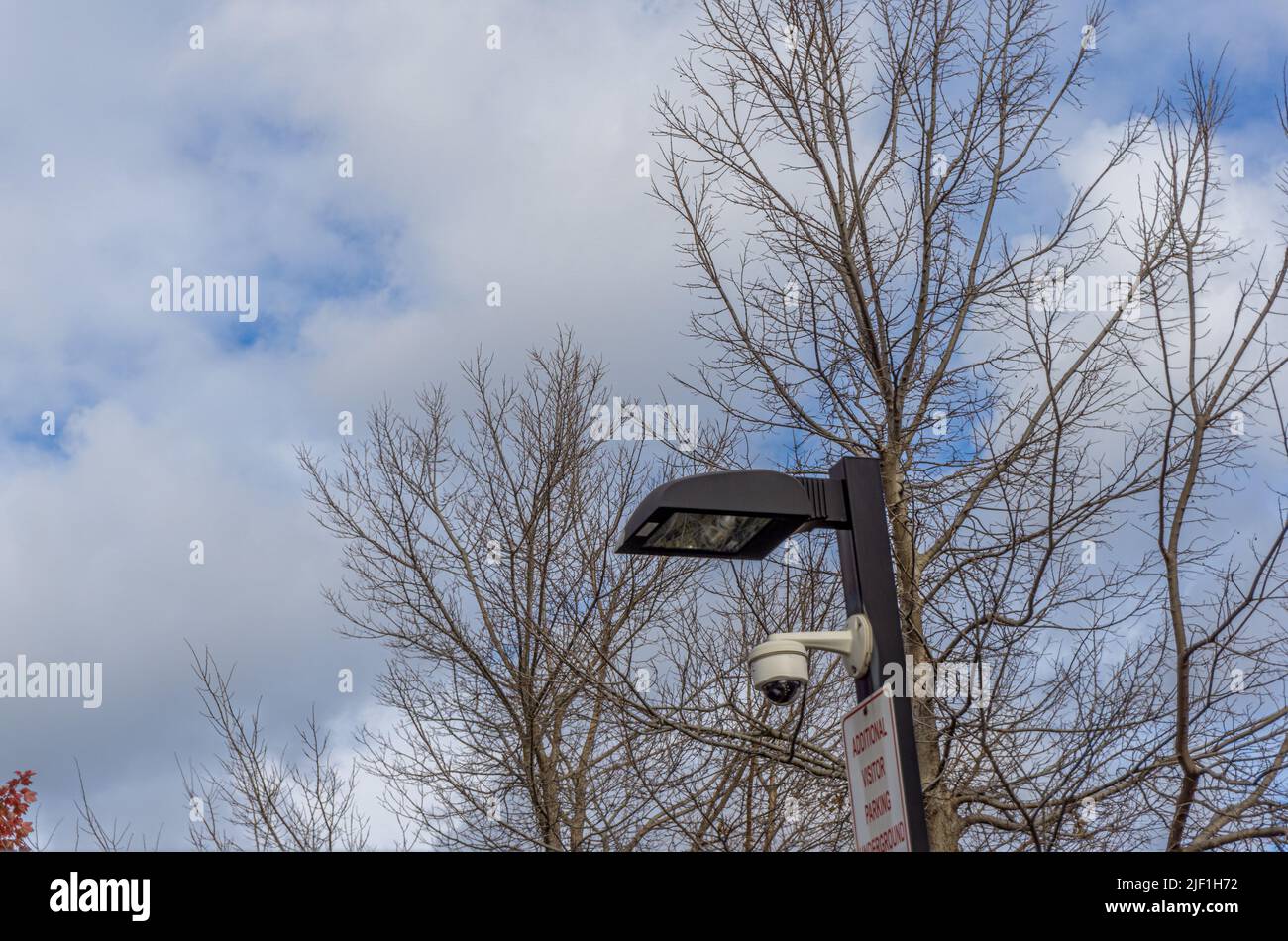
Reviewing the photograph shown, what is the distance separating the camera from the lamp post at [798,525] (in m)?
4.57

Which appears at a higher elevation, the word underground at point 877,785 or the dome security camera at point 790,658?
the dome security camera at point 790,658

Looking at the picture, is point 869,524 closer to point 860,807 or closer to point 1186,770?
point 860,807

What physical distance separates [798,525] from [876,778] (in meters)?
0.97
